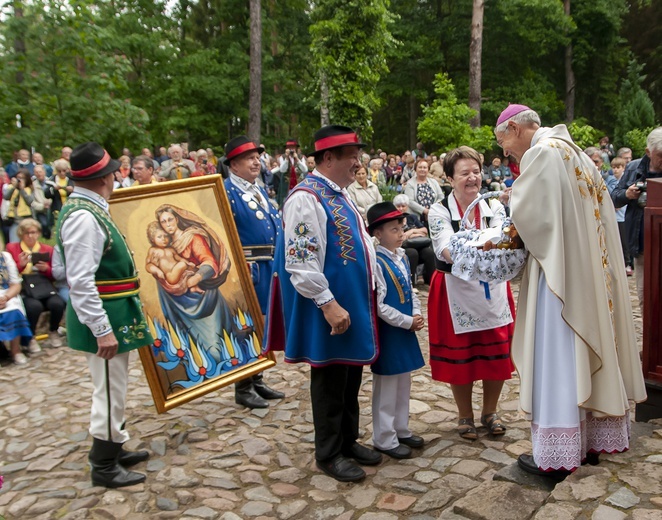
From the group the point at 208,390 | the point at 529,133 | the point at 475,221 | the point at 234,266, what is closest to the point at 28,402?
the point at 208,390

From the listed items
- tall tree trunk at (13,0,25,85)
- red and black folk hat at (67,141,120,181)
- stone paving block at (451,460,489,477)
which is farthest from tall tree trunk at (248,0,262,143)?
stone paving block at (451,460,489,477)

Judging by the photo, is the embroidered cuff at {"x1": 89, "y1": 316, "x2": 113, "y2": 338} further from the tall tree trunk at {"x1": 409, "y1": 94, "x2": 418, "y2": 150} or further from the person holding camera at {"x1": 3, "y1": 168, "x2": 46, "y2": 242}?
the tall tree trunk at {"x1": 409, "y1": 94, "x2": 418, "y2": 150}

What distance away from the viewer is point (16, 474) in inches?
164

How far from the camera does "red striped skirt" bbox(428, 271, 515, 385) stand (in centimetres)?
416

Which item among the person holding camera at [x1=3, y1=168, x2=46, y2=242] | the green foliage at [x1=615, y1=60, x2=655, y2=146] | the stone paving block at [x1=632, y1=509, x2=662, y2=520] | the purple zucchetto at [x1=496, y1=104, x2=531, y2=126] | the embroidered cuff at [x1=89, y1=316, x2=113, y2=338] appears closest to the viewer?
the stone paving block at [x1=632, y1=509, x2=662, y2=520]

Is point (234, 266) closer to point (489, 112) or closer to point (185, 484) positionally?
point (185, 484)

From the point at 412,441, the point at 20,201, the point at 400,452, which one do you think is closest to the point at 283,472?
the point at 400,452

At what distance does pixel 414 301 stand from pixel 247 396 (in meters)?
1.79

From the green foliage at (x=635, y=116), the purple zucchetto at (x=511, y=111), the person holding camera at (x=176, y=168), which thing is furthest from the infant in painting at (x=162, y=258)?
the green foliage at (x=635, y=116)

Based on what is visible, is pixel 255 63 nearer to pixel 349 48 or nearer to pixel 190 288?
pixel 349 48

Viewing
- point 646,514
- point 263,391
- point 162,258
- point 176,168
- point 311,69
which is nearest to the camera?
point 646,514

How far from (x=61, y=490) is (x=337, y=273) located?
84.3 inches

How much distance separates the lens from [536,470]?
3.26 metres

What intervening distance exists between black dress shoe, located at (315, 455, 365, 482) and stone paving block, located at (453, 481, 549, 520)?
84cm
